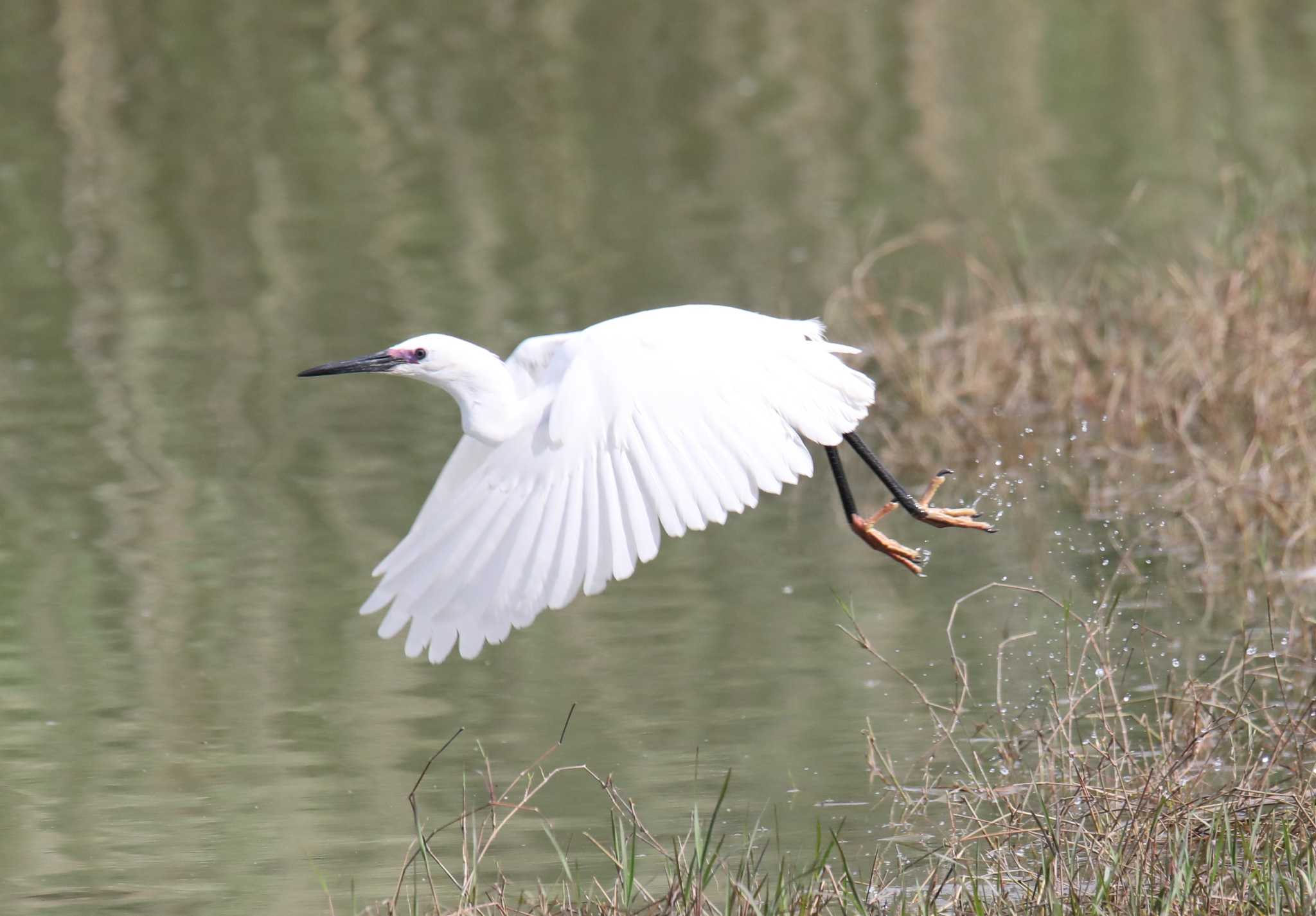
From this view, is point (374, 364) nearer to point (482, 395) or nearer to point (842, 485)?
point (482, 395)

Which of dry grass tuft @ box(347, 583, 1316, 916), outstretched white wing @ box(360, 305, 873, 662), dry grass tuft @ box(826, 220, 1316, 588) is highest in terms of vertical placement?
outstretched white wing @ box(360, 305, 873, 662)

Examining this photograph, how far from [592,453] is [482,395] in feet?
1.09

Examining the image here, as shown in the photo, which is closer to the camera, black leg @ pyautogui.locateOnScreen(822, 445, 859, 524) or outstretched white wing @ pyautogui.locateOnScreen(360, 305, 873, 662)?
outstretched white wing @ pyautogui.locateOnScreen(360, 305, 873, 662)

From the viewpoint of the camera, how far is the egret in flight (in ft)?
12.1

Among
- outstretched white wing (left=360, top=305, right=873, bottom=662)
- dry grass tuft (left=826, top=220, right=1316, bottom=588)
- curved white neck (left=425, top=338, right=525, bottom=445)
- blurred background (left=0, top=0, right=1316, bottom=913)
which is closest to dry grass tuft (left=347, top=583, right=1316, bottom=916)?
blurred background (left=0, top=0, right=1316, bottom=913)

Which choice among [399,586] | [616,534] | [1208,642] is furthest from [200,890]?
[1208,642]

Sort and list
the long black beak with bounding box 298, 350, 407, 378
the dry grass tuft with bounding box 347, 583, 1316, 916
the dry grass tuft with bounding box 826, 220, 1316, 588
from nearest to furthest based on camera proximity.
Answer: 1. the dry grass tuft with bounding box 347, 583, 1316, 916
2. the long black beak with bounding box 298, 350, 407, 378
3. the dry grass tuft with bounding box 826, 220, 1316, 588

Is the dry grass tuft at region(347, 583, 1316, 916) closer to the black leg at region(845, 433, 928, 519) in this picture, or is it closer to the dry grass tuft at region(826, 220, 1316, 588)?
the black leg at region(845, 433, 928, 519)

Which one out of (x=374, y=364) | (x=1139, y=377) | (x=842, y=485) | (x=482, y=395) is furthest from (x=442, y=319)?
(x=482, y=395)

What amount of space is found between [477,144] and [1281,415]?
685cm

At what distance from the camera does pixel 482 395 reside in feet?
13.4

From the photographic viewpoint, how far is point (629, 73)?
44.4ft

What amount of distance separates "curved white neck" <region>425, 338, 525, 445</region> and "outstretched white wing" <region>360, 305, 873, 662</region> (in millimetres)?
45

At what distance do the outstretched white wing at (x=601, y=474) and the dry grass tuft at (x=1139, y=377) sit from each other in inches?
84.2
